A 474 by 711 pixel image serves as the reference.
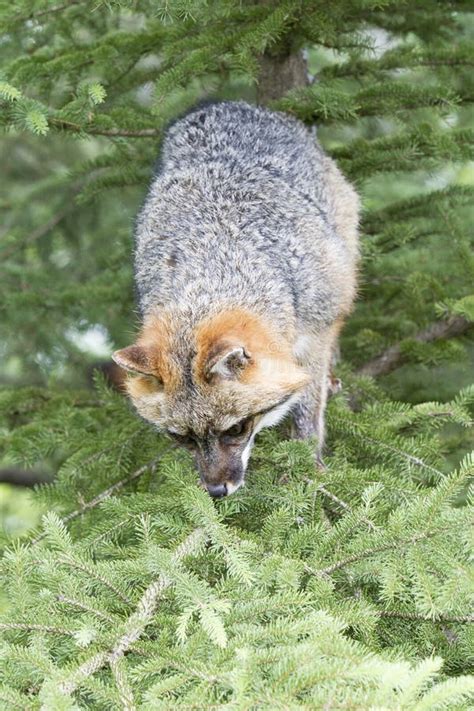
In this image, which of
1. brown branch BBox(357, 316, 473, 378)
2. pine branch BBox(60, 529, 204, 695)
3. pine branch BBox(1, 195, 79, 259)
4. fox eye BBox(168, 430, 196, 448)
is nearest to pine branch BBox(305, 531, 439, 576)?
pine branch BBox(60, 529, 204, 695)

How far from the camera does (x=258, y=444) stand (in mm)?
4949

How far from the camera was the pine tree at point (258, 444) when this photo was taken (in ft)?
8.80

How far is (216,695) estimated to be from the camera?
2561mm

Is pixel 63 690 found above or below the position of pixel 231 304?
above

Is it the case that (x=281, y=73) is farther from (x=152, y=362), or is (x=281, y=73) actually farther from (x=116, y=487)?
(x=116, y=487)

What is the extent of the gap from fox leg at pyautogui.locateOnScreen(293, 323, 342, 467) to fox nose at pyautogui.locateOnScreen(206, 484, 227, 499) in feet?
3.18

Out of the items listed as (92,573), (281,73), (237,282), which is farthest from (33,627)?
(281,73)

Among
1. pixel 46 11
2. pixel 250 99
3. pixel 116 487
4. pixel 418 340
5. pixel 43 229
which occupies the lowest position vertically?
pixel 43 229

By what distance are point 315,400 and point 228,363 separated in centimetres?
118

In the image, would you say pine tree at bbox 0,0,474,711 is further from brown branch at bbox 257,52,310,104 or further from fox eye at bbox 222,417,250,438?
fox eye at bbox 222,417,250,438

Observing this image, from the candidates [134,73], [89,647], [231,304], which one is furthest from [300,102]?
[89,647]

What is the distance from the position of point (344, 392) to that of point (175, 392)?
1.73 metres

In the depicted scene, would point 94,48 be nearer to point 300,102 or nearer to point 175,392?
point 300,102

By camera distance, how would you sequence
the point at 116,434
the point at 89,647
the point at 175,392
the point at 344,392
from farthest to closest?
the point at 344,392, the point at 116,434, the point at 175,392, the point at 89,647
